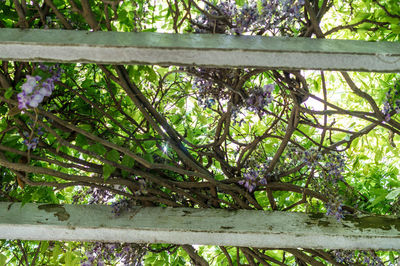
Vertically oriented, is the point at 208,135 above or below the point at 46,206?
above

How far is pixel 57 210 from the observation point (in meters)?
1.42

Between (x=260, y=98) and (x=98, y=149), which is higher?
(x=260, y=98)

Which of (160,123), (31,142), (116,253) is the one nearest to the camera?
(31,142)

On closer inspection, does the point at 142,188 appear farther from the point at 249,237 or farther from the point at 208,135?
the point at 208,135

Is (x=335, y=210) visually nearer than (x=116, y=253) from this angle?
Yes

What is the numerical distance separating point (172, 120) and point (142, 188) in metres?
0.49

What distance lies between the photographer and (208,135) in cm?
185

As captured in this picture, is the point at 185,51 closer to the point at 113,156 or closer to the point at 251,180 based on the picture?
the point at 113,156

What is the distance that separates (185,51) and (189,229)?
585mm

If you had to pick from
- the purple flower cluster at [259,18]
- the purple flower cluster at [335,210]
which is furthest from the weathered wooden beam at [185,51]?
the purple flower cluster at [335,210]

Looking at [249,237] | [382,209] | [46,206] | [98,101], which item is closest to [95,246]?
[46,206]

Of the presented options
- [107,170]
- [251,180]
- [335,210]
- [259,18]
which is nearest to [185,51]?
[259,18]

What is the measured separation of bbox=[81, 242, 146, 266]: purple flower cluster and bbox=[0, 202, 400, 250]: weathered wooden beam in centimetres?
38

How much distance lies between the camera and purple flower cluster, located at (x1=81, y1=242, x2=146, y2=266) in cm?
174
